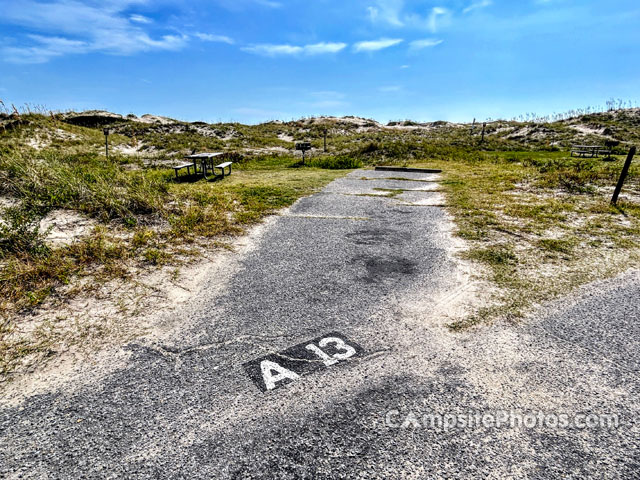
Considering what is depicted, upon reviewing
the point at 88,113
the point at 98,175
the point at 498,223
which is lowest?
the point at 498,223

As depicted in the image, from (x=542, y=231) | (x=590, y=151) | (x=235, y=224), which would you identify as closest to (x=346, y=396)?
(x=235, y=224)

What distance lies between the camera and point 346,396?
2.74 m

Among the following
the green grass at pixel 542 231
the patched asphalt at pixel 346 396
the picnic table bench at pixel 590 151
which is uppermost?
the picnic table bench at pixel 590 151

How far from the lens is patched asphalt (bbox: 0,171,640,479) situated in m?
2.21

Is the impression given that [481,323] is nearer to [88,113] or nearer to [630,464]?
[630,464]

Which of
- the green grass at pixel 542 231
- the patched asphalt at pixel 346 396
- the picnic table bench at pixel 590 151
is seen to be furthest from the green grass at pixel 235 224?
the picnic table bench at pixel 590 151

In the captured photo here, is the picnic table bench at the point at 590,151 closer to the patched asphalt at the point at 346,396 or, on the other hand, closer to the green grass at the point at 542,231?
the green grass at the point at 542,231

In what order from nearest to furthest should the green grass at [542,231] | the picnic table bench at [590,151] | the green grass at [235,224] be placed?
1. the green grass at [235,224]
2. the green grass at [542,231]
3. the picnic table bench at [590,151]

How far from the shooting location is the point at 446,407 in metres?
2.63

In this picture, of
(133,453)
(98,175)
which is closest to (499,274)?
(133,453)

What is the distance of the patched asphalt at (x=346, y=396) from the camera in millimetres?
2213

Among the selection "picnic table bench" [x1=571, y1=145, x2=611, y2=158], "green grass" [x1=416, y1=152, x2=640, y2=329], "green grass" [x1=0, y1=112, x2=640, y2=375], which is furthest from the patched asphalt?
"picnic table bench" [x1=571, y1=145, x2=611, y2=158]

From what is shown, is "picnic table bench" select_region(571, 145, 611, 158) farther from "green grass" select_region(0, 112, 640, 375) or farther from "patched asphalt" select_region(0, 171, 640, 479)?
"patched asphalt" select_region(0, 171, 640, 479)

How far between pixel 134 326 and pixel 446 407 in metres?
3.12
